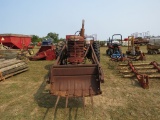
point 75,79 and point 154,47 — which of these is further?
point 154,47

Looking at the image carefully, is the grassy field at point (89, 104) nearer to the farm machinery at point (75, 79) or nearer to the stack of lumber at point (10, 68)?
the farm machinery at point (75, 79)

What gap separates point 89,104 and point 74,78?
0.78 metres

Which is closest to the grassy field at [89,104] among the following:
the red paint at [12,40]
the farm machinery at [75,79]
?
the farm machinery at [75,79]

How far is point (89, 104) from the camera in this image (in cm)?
470

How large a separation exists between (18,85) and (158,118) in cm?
478

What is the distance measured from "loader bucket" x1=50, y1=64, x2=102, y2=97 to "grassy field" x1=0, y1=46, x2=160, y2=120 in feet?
1.60

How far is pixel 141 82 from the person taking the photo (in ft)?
20.1

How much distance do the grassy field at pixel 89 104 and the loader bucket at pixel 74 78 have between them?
49cm

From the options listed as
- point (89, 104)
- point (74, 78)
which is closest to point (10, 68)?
point (74, 78)

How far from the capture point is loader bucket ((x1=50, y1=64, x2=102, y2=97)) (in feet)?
14.8

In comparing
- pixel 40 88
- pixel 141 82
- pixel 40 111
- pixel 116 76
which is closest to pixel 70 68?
pixel 40 111

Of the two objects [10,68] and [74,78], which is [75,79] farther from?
[10,68]

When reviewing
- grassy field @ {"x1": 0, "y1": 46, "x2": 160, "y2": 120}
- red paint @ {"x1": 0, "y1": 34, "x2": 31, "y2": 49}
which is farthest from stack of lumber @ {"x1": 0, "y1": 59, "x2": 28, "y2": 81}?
red paint @ {"x1": 0, "y1": 34, "x2": 31, "y2": 49}

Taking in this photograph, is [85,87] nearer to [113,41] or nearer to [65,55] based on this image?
[65,55]
